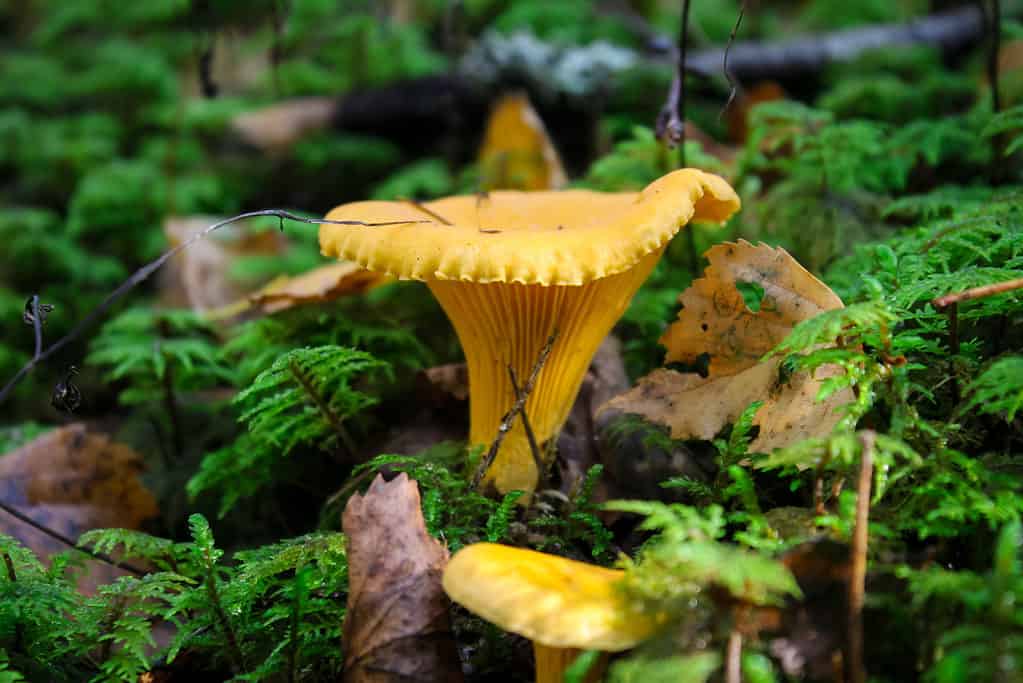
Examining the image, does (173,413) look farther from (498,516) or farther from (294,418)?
(498,516)

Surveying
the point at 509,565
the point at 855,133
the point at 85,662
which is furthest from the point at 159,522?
the point at 855,133

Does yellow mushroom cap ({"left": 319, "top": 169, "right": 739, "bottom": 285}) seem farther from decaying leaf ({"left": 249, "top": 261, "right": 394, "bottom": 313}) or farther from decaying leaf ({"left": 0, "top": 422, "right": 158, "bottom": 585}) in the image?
decaying leaf ({"left": 0, "top": 422, "right": 158, "bottom": 585})

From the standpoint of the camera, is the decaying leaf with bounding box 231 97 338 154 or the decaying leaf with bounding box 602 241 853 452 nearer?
the decaying leaf with bounding box 602 241 853 452

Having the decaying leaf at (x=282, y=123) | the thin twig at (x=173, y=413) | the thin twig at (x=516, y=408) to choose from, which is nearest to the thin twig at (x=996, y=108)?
the thin twig at (x=516, y=408)

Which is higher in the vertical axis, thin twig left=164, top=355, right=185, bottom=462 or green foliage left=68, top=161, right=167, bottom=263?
green foliage left=68, top=161, right=167, bottom=263

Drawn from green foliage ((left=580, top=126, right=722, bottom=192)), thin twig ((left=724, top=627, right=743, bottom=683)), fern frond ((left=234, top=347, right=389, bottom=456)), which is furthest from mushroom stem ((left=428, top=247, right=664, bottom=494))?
green foliage ((left=580, top=126, right=722, bottom=192))

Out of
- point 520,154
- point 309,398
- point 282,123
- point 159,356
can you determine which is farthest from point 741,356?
point 282,123
